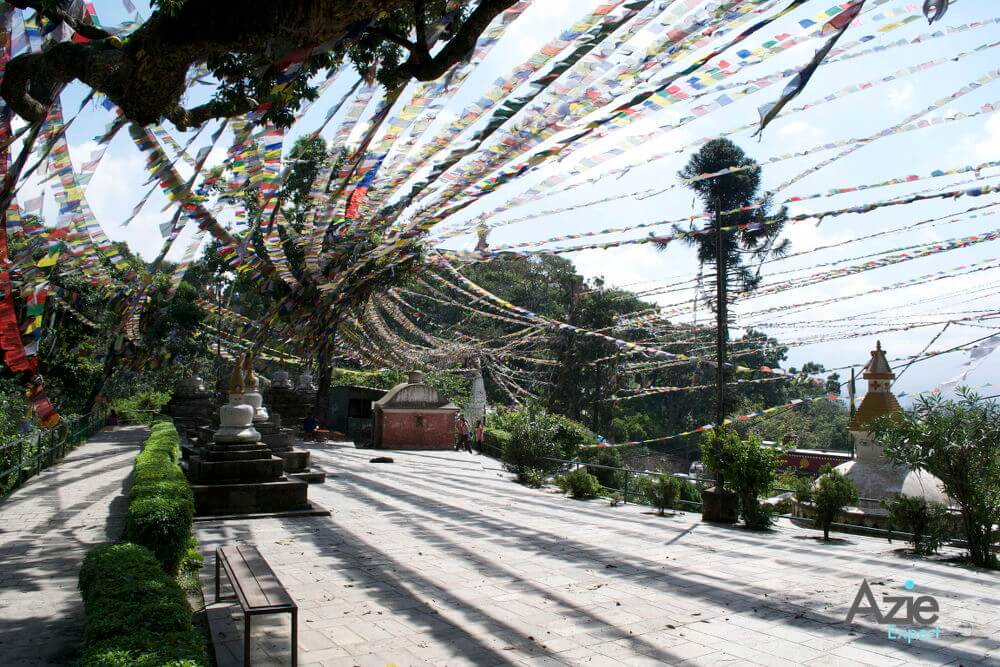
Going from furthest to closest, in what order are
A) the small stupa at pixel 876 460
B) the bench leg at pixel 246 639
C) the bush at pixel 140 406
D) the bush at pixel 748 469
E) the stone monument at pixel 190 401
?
the bush at pixel 140 406
the stone monument at pixel 190 401
the small stupa at pixel 876 460
the bush at pixel 748 469
the bench leg at pixel 246 639

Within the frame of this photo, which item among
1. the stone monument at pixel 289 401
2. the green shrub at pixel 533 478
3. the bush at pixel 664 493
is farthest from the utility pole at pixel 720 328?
the stone monument at pixel 289 401

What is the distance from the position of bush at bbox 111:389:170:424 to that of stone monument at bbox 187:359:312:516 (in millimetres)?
24398

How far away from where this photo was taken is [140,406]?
133 ft

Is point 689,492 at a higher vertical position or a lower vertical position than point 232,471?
lower

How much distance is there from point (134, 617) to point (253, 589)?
3.19 ft

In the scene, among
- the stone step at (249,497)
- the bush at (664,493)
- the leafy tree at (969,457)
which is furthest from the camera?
the bush at (664,493)

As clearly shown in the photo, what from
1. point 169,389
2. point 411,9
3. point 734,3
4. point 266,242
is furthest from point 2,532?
point 169,389

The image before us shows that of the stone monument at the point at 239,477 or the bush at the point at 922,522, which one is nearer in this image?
the bush at the point at 922,522

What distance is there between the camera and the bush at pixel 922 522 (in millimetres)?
9766

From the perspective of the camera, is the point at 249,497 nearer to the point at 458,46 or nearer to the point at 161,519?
the point at 161,519

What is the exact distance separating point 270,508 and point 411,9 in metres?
8.18

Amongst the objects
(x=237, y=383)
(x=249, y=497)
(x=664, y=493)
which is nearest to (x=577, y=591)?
(x=249, y=497)

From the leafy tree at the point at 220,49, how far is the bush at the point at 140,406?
30570mm

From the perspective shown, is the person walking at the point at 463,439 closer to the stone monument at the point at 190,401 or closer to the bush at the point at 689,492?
→ the stone monument at the point at 190,401
